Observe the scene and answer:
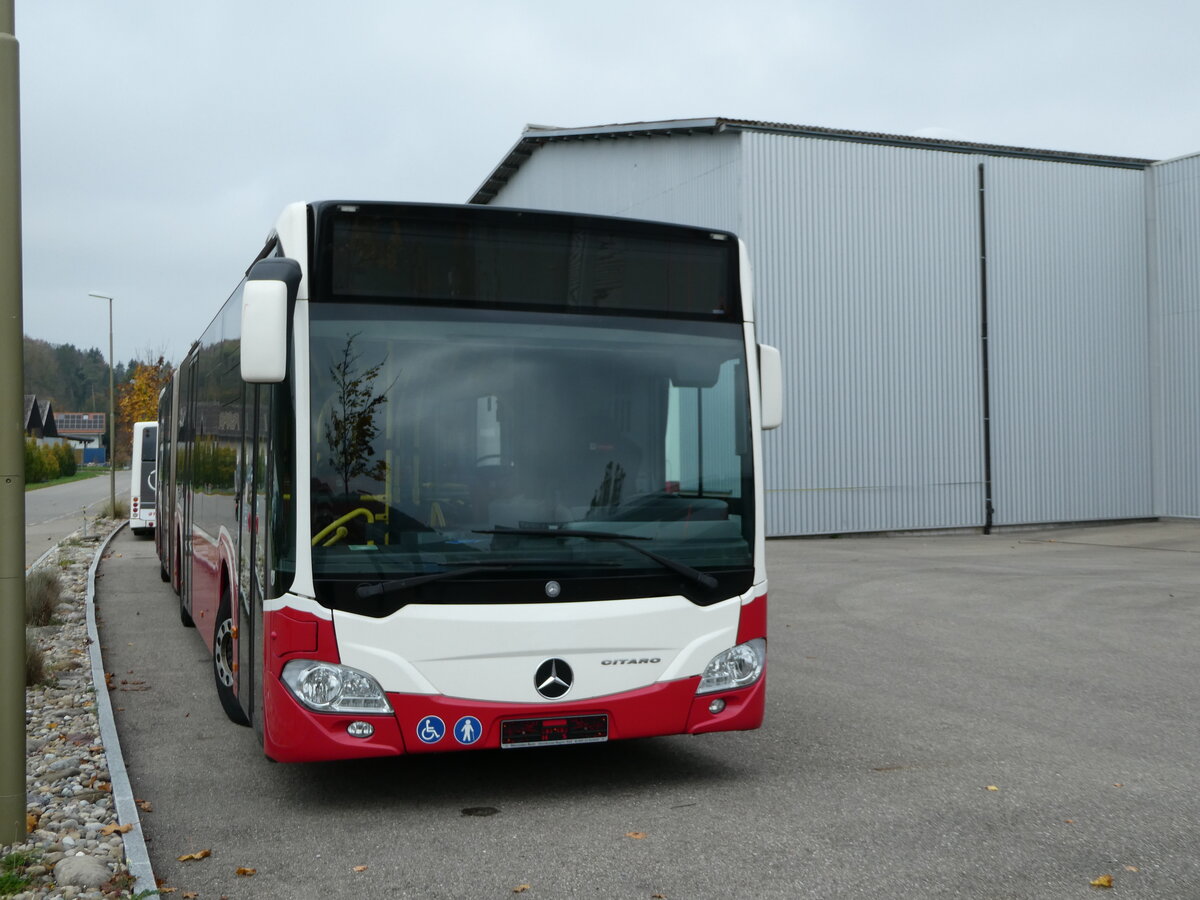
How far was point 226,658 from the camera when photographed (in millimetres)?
7453

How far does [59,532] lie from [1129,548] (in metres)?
23.8

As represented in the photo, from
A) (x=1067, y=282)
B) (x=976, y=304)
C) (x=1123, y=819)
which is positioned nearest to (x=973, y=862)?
(x=1123, y=819)

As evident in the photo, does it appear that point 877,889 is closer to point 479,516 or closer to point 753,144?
point 479,516

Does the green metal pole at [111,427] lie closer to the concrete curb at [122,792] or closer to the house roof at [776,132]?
the house roof at [776,132]

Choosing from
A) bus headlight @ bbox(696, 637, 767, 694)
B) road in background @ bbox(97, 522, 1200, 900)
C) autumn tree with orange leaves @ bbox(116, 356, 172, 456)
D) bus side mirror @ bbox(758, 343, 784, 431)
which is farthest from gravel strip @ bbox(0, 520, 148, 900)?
autumn tree with orange leaves @ bbox(116, 356, 172, 456)

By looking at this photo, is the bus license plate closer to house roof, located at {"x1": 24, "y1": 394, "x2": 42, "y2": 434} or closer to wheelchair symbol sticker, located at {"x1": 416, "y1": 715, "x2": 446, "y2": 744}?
wheelchair symbol sticker, located at {"x1": 416, "y1": 715, "x2": 446, "y2": 744}

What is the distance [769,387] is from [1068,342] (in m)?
Result: 22.2

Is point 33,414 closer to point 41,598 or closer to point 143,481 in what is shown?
point 143,481

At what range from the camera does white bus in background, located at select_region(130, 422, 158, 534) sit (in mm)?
27859

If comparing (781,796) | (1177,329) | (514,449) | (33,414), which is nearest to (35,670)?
(514,449)

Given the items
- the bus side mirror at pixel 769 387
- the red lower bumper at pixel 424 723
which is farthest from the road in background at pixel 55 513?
the bus side mirror at pixel 769 387

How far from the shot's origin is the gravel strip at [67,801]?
15.2ft

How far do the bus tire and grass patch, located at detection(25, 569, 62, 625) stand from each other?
479 cm

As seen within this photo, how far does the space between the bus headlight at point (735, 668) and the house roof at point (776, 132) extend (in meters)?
18.6
